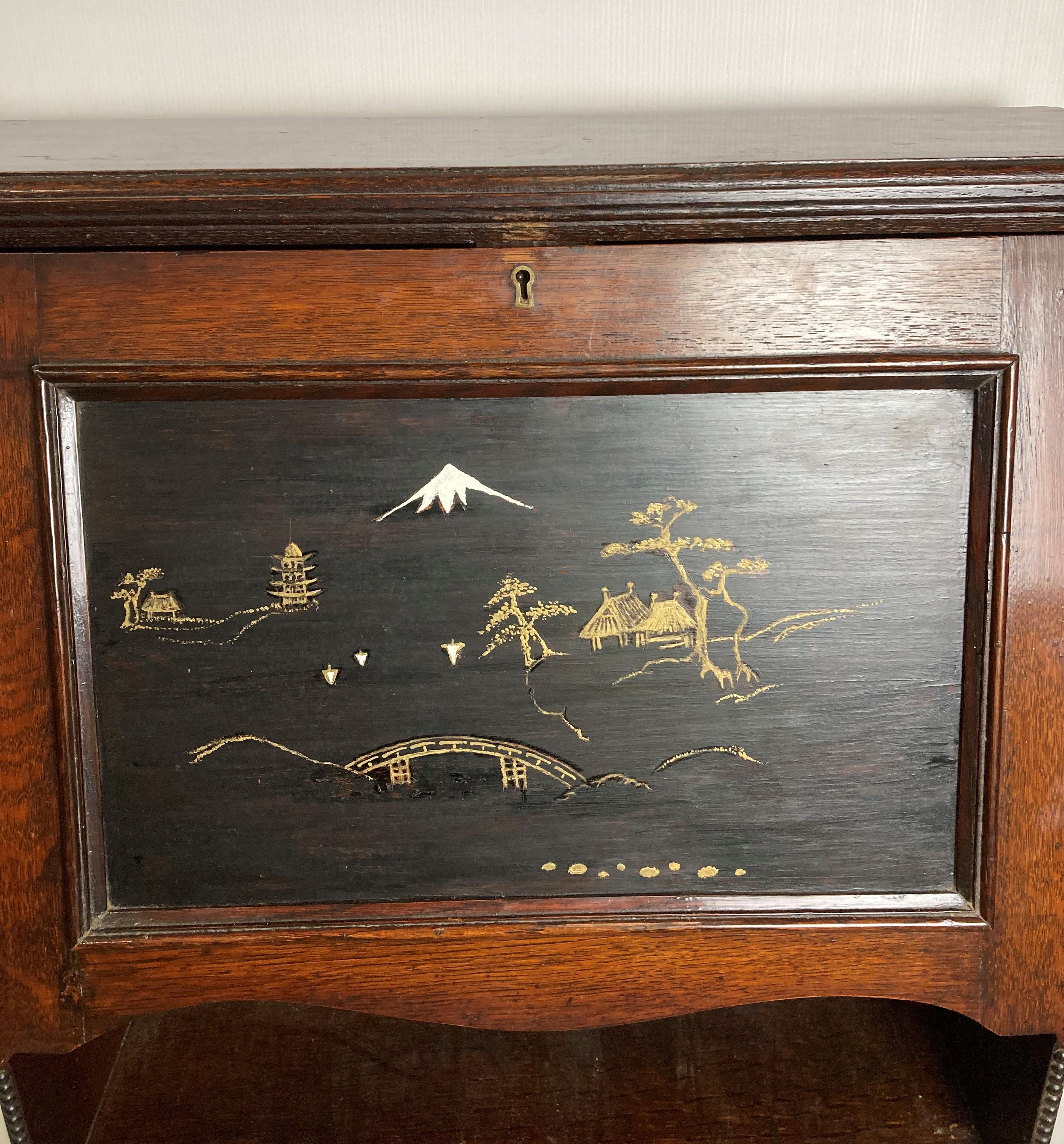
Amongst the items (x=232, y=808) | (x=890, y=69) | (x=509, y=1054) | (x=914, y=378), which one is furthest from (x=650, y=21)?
(x=509, y=1054)

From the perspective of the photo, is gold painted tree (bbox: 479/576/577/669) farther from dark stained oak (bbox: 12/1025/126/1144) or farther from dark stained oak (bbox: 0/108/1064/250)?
dark stained oak (bbox: 12/1025/126/1144)

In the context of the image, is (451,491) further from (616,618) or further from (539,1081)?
(539,1081)

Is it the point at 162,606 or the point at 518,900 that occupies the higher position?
the point at 162,606

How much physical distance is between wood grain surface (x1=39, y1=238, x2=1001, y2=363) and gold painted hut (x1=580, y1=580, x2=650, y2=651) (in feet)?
0.49

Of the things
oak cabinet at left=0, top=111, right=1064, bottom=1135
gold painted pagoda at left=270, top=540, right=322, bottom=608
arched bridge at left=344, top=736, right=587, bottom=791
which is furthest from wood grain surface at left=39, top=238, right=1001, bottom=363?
arched bridge at left=344, top=736, right=587, bottom=791

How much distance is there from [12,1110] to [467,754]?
435mm

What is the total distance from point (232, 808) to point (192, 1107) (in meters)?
0.36

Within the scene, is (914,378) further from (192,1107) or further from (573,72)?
(192,1107)

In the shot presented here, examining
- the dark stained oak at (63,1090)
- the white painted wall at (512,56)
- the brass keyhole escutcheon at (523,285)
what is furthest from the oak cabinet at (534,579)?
the white painted wall at (512,56)

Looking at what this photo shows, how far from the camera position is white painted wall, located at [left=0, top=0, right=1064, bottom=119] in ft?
3.04

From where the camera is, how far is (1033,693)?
647 mm

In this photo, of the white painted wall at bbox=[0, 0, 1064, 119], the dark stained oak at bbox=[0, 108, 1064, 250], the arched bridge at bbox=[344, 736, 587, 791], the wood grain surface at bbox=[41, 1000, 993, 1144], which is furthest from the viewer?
the white painted wall at bbox=[0, 0, 1064, 119]

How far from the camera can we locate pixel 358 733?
66cm

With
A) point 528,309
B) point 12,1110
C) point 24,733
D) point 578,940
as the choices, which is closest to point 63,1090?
point 12,1110
